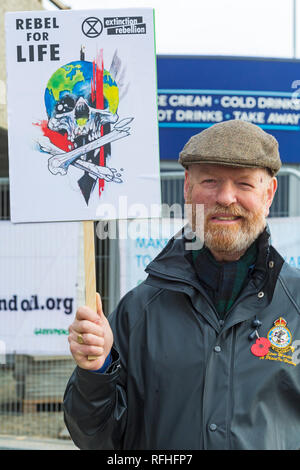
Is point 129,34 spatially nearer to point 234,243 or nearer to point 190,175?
point 190,175

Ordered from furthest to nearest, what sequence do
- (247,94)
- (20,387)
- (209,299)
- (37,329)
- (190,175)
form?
(247,94) → (20,387) → (37,329) → (190,175) → (209,299)

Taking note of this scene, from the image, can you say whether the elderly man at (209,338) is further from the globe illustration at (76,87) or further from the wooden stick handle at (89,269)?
the globe illustration at (76,87)

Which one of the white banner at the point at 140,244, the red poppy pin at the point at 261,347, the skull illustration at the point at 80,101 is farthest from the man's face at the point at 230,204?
the white banner at the point at 140,244

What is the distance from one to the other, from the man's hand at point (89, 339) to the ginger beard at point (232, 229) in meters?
0.50

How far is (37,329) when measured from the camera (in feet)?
17.1

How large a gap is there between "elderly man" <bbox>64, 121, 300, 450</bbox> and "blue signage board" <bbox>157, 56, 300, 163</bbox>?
5194 mm

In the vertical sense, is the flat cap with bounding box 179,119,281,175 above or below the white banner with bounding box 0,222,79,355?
above

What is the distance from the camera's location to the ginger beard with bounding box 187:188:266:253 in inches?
80.1

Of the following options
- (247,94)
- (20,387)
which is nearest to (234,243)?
(20,387)

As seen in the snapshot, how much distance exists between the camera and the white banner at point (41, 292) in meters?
5.15

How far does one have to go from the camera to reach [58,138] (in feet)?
7.29

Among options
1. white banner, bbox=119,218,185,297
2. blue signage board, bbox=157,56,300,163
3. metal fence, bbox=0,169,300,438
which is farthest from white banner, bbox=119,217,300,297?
blue signage board, bbox=157,56,300,163

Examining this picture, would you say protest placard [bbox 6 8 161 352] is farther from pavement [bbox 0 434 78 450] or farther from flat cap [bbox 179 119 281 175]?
pavement [bbox 0 434 78 450]
